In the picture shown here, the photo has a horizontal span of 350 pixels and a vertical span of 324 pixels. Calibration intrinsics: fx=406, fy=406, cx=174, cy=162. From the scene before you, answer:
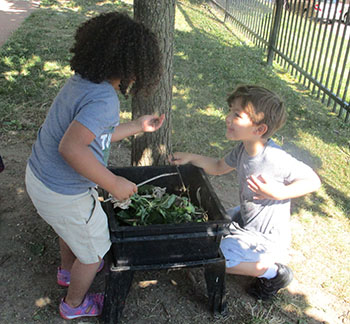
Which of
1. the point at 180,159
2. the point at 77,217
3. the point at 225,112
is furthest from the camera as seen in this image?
the point at 225,112

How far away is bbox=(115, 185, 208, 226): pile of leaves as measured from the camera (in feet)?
7.47

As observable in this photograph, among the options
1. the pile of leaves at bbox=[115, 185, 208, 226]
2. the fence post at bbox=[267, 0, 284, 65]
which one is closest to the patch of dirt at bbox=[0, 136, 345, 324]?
the pile of leaves at bbox=[115, 185, 208, 226]

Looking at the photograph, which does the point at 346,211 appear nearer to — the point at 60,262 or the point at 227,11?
the point at 60,262

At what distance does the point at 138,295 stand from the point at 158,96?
1.32 meters

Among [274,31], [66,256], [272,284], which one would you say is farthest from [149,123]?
[274,31]

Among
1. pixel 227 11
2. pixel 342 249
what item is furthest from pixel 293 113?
pixel 227 11

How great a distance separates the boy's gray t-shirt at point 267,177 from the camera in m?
2.38

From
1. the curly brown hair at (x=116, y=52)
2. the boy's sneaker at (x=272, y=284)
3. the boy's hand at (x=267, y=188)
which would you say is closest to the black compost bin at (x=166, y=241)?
the boy's hand at (x=267, y=188)

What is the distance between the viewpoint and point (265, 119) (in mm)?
2348

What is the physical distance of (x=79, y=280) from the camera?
2.15 metres

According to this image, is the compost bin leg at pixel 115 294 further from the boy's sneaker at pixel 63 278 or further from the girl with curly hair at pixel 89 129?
the boy's sneaker at pixel 63 278

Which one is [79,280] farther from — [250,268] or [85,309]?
[250,268]

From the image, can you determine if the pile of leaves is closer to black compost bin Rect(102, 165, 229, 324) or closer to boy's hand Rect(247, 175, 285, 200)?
black compost bin Rect(102, 165, 229, 324)

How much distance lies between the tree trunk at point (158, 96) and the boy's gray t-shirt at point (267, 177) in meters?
0.58
